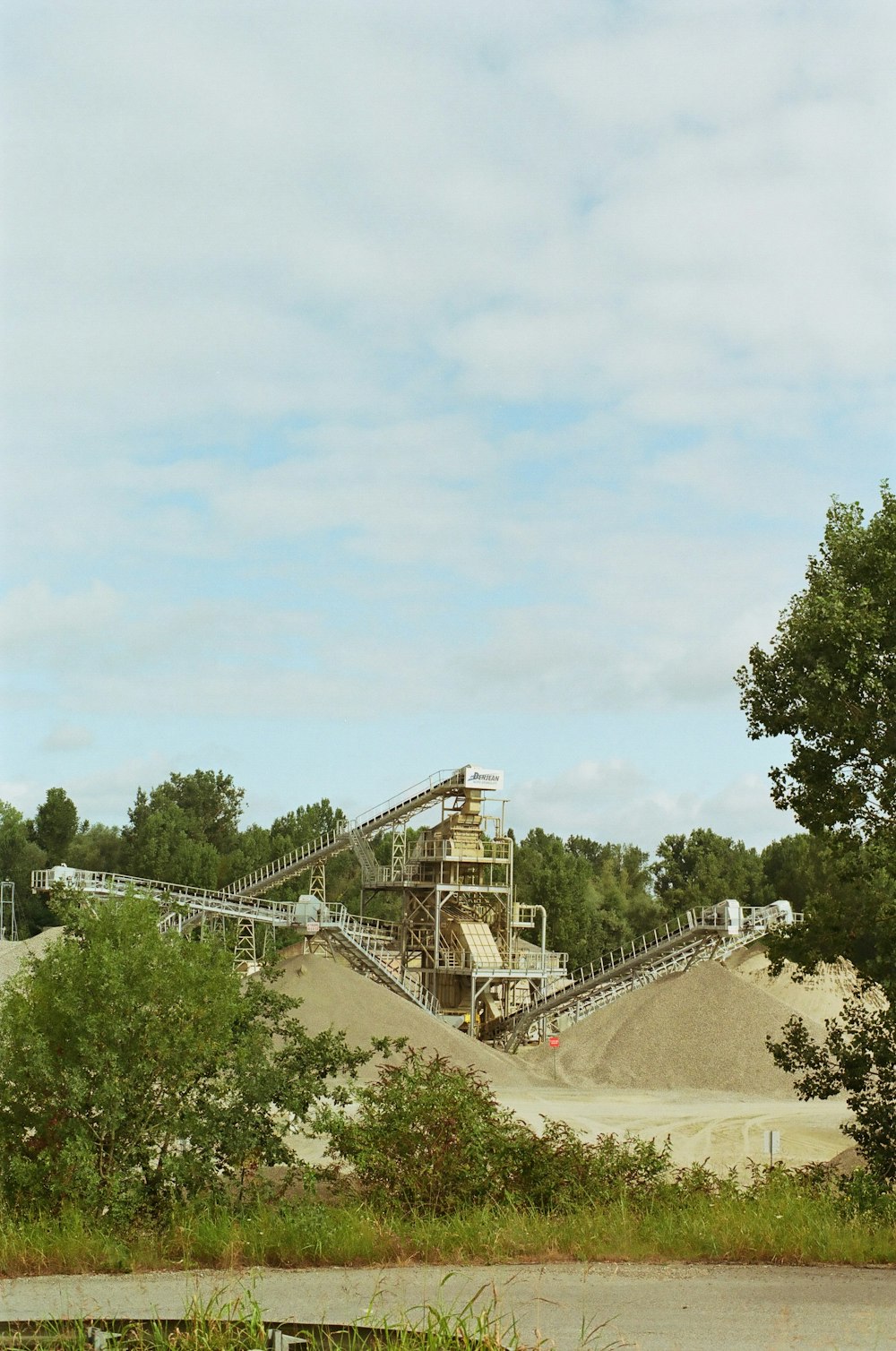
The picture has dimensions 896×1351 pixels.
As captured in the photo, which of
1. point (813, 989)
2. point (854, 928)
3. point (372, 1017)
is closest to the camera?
point (854, 928)

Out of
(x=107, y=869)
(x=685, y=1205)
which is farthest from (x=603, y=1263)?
(x=107, y=869)

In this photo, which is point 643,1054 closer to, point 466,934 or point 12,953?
point 466,934

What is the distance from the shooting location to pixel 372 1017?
44.6 metres

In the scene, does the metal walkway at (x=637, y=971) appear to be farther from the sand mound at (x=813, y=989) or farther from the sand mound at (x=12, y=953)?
the sand mound at (x=12, y=953)

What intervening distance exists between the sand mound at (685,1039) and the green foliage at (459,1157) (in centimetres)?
3186

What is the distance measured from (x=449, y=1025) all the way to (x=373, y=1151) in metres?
35.9

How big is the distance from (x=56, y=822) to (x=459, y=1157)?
7954 cm

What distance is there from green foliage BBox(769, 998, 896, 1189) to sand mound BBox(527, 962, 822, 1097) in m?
29.1

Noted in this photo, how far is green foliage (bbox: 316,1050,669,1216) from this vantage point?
13508mm

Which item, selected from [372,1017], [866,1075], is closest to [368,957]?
[372,1017]

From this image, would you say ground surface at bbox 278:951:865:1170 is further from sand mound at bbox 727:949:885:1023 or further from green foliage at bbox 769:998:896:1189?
green foliage at bbox 769:998:896:1189

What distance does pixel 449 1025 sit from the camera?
160 feet

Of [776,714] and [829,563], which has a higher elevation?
[829,563]

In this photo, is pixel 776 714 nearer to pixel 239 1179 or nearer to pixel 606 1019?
pixel 239 1179
